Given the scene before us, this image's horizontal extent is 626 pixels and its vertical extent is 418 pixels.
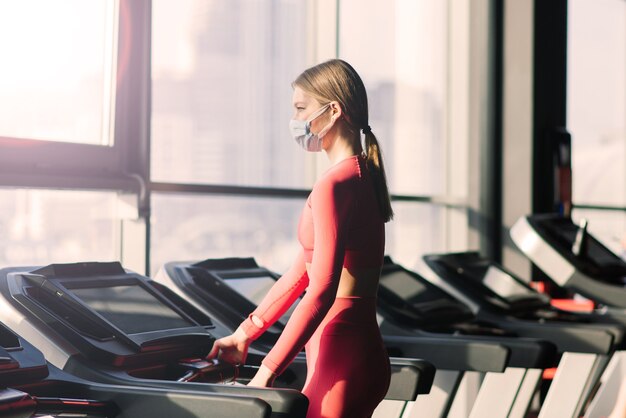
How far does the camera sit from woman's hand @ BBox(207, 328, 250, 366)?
81.5 inches

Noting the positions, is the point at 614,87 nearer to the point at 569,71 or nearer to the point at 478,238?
the point at 569,71

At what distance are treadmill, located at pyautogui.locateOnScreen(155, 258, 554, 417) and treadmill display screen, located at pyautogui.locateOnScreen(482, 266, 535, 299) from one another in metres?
0.77

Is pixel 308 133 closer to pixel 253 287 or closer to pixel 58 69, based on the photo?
pixel 253 287

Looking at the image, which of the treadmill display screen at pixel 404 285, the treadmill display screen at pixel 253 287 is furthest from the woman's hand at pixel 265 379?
the treadmill display screen at pixel 404 285

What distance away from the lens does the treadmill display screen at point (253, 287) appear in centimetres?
254

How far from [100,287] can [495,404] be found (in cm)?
149

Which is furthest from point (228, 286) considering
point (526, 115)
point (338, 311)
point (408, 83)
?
point (526, 115)

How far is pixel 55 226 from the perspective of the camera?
3.02m

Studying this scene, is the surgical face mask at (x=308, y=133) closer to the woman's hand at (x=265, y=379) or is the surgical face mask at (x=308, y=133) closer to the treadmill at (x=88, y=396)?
the woman's hand at (x=265, y=379)

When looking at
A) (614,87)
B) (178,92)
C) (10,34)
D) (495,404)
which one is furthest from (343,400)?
(614,87)

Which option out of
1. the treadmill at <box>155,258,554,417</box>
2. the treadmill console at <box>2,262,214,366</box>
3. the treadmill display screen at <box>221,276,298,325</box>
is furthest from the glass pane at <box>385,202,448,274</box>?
the treadmill console at <box>2,262,214,366</box>

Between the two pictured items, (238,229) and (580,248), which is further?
(238,229)

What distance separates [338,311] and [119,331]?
47cm

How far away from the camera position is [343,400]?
1878mm
